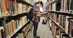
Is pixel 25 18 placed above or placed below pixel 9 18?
below

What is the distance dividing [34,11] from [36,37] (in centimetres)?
82

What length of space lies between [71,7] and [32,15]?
2017 millimetres

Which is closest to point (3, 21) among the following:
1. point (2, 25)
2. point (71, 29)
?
point (2, 25)

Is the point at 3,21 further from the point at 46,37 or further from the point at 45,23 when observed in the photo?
the point at 45,23

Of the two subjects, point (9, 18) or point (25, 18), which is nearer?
point (9, 18)

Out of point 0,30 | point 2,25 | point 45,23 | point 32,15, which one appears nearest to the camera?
point 0,30

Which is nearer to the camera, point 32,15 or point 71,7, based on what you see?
point 71,7

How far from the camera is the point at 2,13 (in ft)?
4.33

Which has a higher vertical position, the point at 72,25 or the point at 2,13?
the point at 2,13

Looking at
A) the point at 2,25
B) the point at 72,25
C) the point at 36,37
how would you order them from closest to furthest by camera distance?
the point at 2,25, the point at 72,25, the point at 36,37

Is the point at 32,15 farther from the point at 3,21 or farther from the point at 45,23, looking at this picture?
the point at 45,23

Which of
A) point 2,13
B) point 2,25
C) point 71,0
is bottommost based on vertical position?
point 2,25

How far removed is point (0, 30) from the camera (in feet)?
4.16

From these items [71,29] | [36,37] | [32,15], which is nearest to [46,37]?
[36,37]
